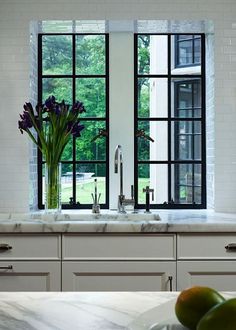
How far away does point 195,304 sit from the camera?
Result: 2.94 feet

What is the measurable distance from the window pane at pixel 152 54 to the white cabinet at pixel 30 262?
1.67 m

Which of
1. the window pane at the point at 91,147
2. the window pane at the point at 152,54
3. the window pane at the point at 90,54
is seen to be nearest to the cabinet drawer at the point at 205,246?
the window pane at the point at 91,147

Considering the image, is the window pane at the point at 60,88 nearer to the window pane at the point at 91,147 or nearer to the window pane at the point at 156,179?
the window pane at the point at 91,147

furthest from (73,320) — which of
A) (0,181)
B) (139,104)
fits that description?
(139,104)

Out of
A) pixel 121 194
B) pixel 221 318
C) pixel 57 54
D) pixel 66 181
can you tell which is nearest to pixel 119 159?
pixel 121 194

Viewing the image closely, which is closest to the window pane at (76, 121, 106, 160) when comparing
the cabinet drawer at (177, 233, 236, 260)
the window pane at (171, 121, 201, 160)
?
the window pane at (171, 121, 201, 160)

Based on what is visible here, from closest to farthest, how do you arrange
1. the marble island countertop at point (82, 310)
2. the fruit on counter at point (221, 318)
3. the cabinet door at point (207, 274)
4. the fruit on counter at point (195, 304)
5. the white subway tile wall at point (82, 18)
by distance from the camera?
the fruit on counter at point (221, 318) < the fruit on counter at point (195, 304) < the marble island countertop at point (82, 310) < the cabinet door at point (207, 274) < the white subway tile wall at point (82, 18)

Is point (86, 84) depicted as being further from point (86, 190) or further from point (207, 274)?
point (207, 274)

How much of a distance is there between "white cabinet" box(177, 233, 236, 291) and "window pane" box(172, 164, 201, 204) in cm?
107

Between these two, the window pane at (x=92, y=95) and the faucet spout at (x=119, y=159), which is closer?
the faucet spout at (x=119, y=159)

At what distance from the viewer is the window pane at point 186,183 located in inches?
159

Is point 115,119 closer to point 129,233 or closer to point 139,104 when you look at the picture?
point 139,104

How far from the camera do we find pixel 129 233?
9.78 feet

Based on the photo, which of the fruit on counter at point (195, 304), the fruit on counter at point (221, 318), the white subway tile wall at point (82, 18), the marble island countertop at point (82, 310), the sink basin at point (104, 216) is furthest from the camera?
the white subway tile wall at point (82, 18)
